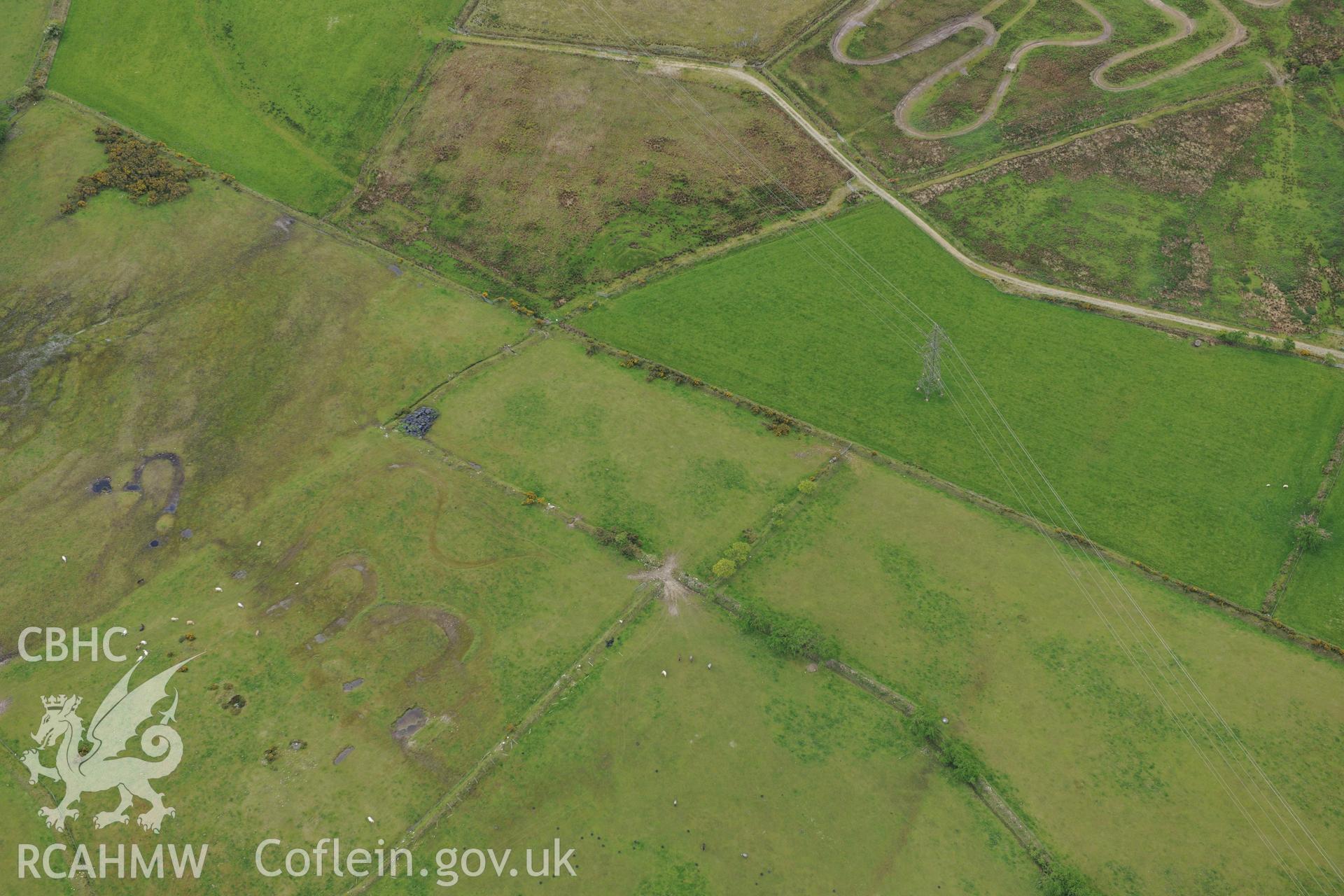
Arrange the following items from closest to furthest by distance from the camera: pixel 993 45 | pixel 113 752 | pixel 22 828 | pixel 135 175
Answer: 1. pixel 22 828
2. pixel 113 752
3. pixel 135 175
4. pixel 993 45

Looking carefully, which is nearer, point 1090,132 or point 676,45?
point 1090,132

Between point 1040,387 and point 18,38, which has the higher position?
point 18,38

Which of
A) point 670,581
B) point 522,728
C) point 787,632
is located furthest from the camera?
point 670,581

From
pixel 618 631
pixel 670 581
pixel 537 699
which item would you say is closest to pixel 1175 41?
pixel 670 581

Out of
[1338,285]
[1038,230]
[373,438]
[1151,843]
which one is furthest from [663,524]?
[1338,285]

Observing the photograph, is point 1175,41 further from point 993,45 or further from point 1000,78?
point 1000,78

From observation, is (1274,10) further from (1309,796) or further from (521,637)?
(521,637)

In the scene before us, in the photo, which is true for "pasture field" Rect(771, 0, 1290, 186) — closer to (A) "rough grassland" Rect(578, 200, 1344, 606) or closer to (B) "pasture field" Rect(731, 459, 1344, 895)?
(A) "rough grassland" Rect(578, 200, 1344, 606)
